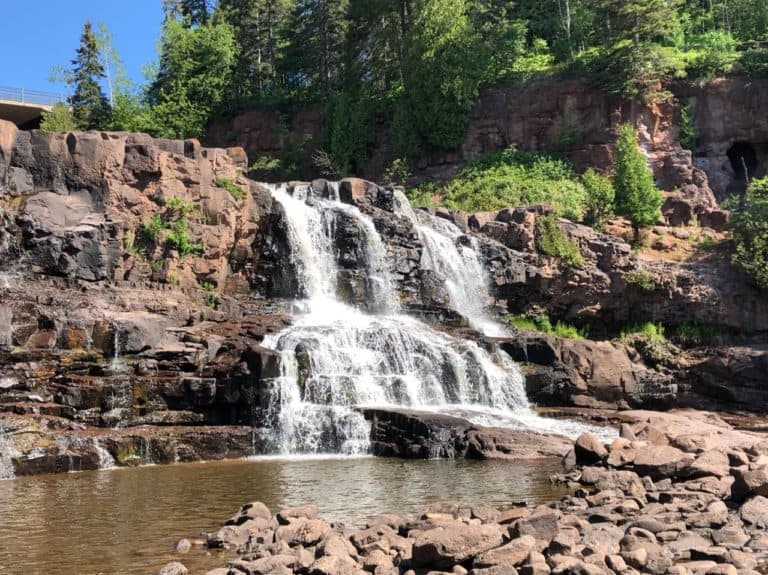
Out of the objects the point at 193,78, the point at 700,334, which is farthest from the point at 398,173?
the point at 700,334

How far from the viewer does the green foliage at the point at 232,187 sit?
1041 inches

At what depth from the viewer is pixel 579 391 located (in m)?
23.2

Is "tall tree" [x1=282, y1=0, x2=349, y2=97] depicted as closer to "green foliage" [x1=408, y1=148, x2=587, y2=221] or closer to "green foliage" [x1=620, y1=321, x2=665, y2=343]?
"green foliage" [x1=408, y1=148, x2=587, y2=221]

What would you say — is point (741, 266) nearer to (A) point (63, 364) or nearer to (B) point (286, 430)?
(B) point (286, 430)

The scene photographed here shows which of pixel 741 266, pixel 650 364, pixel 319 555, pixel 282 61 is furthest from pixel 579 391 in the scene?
pixel 282 61

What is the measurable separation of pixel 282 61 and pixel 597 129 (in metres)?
22.7

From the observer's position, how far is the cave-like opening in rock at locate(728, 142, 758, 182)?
38.6 meters

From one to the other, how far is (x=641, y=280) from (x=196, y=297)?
16.7 meters

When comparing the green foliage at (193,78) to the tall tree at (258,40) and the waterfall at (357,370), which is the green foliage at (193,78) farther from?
the waterfall at (357,370)

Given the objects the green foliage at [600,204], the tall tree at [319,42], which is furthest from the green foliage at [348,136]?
the green foliage at [600,204]

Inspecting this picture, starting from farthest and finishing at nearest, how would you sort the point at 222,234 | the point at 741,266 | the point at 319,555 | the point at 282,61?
the point at 282,61 < the point at 741,266 < the point at 222,234 < the point at 319,555

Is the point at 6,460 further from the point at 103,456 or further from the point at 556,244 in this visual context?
the point at 556,244

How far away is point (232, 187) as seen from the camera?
87.3 ft

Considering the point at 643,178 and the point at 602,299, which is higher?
the point at 643,178
